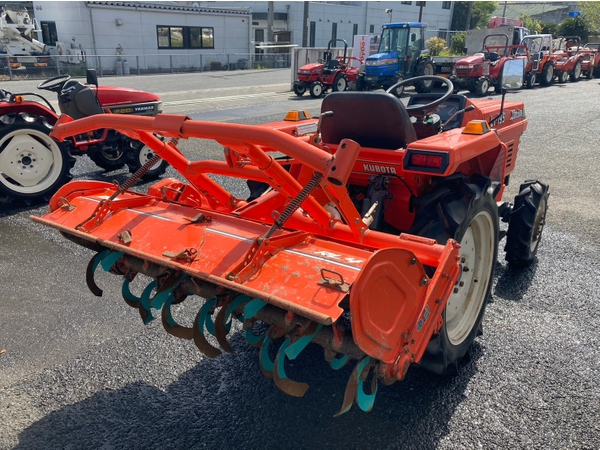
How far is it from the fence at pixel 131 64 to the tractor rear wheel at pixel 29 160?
15844 millimetres

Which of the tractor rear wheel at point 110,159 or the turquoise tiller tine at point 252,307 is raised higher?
the turquoise tiller tine at point 252,307

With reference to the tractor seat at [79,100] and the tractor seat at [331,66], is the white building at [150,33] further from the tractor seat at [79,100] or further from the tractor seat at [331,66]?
the tractor seat at [79,100]

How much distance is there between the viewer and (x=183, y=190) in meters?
3.10

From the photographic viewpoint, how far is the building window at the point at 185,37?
2691cm

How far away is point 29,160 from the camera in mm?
5711

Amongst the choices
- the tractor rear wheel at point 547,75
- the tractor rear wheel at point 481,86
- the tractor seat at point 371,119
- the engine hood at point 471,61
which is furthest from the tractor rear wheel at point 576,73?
the tractor seat at point 371,119

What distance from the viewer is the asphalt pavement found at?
Answer: 94.0 inches

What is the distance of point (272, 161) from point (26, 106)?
4.64 m

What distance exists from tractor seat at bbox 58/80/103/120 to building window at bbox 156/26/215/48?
2204 centimetres

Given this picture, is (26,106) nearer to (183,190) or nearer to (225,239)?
(183,190)

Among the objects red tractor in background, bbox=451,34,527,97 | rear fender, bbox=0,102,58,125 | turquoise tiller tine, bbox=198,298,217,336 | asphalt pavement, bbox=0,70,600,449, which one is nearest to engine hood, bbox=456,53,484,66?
red tractor in background, bbox=451,34,527,97

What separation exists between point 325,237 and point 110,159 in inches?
205

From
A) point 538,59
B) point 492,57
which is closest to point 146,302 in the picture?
point 492,57

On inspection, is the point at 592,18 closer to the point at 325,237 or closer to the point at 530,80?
the point at 530,80
